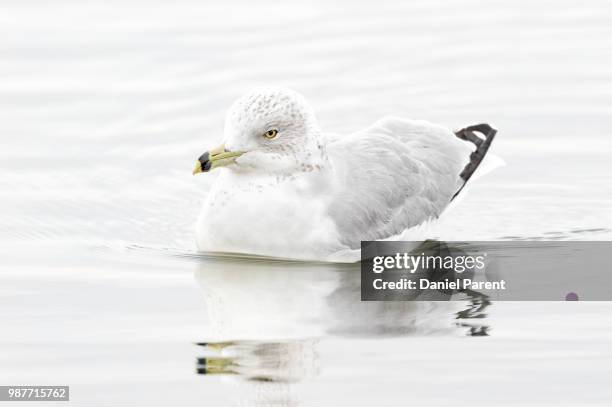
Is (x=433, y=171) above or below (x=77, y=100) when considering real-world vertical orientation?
below

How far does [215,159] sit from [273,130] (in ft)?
1.59

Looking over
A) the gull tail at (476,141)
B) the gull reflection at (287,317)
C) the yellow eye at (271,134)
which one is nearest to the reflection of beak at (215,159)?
the yellow eye at (271,134)

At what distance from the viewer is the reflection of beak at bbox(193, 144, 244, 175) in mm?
10500

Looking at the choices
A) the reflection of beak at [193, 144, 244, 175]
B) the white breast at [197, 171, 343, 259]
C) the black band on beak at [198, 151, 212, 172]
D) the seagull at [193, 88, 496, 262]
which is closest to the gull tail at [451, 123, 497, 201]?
the seagull at [193, 88, 496, 262]

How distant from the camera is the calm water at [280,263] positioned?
8.25m

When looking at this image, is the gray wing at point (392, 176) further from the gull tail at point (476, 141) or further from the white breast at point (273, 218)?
the white breast at point (273, 218)

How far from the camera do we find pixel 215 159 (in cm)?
1056

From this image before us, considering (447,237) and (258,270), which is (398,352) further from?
(447,237)

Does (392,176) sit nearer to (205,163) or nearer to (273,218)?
(273,218)

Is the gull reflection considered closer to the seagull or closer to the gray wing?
the seagull

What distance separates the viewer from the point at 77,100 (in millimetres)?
15258

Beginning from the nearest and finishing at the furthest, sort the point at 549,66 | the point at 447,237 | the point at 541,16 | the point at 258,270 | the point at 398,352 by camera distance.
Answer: the point at 398,352 → the point at 258,270 → the point at 447,237 → the point at 549,66 → the point at 541,16

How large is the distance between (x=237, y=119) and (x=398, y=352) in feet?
8.63

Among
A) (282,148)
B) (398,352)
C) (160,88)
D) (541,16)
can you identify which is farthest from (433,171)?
(541,16)
